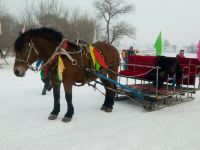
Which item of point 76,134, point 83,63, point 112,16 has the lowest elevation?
point 76,134

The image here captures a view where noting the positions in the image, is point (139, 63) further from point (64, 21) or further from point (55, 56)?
point (64, 21)

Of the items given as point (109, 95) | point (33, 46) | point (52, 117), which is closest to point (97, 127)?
point (52, 117)

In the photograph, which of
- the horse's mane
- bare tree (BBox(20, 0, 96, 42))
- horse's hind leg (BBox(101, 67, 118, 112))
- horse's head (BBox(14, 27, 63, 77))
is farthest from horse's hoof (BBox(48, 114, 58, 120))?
bare tree (BBox(20, 0, 96, 42))

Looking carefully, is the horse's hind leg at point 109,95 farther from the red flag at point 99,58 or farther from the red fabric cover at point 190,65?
the red fabric cover at point 190,65

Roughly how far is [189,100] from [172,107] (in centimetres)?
111

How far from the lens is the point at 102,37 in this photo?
41.5 m

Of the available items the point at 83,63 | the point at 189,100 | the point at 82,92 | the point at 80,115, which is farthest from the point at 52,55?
the point at 189,100

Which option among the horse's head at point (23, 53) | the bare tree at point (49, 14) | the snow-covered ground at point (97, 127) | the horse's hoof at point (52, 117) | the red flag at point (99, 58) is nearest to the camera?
the snow-covered ground at point (97, 127)

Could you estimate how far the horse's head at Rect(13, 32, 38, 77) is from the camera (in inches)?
214

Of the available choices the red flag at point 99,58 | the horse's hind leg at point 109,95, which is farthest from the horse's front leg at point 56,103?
the horse's hind leg at point 109,95

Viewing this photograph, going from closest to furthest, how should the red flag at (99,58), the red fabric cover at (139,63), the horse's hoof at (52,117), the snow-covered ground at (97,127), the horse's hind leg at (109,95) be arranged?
1. the snow-covered ground at (97,127)
2. the horse's hoof at (52,117)
3. the red flag at (99,58)
4. the horse's hind leg at (109,95)
5. the red fabric cover at (139,63)

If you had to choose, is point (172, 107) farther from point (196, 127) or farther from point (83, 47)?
point (83, 47)

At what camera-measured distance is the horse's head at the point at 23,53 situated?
5.43 m

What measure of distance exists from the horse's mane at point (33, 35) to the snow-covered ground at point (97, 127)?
1590 mm
